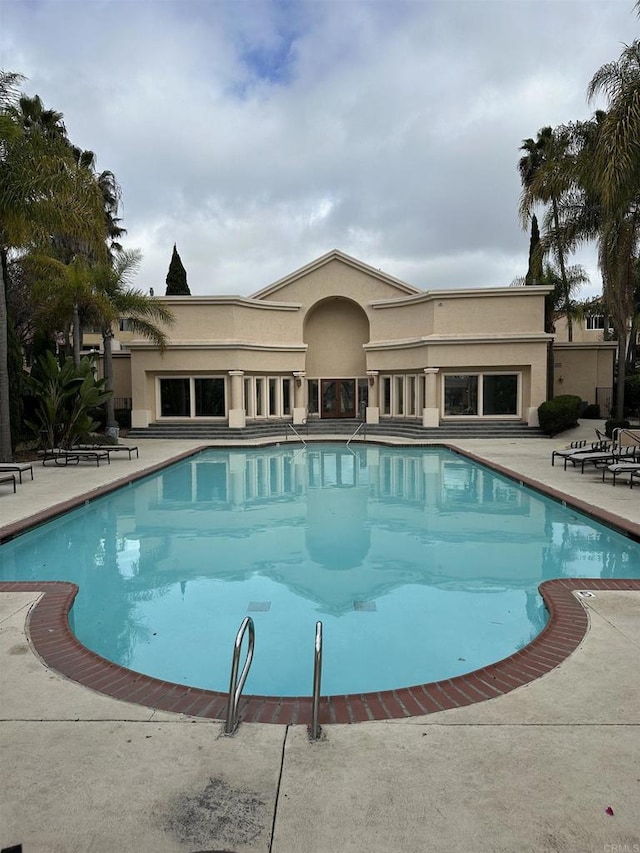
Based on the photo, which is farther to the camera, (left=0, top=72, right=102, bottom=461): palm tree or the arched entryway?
the arched entryway

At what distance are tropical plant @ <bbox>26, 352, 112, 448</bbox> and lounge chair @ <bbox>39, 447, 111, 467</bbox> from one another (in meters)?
0.46

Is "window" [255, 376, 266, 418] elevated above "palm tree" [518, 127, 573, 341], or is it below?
below

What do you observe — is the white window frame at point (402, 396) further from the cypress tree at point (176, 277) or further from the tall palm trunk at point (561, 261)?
the cypress tree at point (176, 277)

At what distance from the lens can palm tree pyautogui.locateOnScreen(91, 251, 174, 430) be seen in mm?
22875

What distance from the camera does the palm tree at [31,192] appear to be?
15.3 meters

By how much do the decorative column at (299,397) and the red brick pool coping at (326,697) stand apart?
83.0 ft

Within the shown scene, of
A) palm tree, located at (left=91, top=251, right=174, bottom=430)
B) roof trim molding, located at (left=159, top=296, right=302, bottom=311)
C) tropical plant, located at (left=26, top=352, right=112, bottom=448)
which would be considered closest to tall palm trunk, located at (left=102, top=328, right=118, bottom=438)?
palm tree, located at (left=91, top=251, right=174, bottom=430)

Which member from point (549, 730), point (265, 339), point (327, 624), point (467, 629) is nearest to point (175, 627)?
point (327, 624)

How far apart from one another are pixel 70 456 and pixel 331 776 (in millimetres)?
16927

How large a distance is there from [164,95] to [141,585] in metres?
13.5

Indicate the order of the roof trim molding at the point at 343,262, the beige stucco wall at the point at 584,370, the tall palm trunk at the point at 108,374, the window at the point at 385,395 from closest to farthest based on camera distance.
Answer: the tall palm trunk at the point at 108,374
the roof trim molding at the point at 343,262
the window at the point at 385,395
the beige stucco wall at the point at 584,370

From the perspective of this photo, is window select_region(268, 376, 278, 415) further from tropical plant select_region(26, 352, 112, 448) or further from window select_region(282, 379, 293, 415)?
tropical plant select_region(26, 352, 112, 448)

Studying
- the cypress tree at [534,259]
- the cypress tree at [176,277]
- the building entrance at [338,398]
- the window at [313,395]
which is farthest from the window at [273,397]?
the cypress tree at [176,277]

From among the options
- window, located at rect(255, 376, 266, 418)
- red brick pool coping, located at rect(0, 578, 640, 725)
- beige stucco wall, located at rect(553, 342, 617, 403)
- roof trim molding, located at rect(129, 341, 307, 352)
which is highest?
roof trim molding, located at rect(129, 341, 307, 352)
